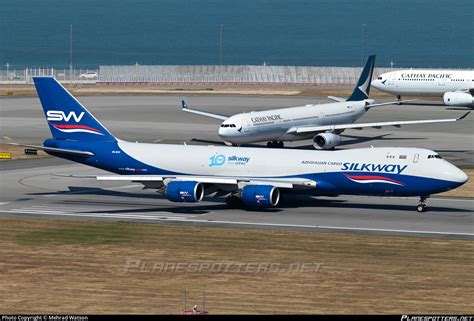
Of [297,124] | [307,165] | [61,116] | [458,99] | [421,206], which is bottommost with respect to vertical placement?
[421,206]

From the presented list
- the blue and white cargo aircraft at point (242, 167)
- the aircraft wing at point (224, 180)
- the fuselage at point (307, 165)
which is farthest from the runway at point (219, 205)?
the fuselage at point (307, 165)

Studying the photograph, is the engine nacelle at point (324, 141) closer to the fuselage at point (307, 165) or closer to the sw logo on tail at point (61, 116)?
the fuselage at point (307, 165)

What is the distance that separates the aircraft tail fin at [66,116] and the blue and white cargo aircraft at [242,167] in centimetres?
6

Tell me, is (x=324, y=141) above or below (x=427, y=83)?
below

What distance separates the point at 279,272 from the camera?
4653 centimetres

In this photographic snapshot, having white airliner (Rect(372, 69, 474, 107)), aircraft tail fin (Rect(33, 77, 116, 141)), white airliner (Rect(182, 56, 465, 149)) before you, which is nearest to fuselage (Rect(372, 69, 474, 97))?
white airliner (Rect(372, 69, 474, 107))

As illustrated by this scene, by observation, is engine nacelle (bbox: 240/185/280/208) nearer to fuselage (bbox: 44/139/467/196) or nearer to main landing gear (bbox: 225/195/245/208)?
fuselage (bbox: 44/139/467/196)

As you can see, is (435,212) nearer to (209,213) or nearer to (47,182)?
(209,213)

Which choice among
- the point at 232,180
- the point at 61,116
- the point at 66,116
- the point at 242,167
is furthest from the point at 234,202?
the point at 61,116

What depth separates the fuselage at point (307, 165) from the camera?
60.7 metres

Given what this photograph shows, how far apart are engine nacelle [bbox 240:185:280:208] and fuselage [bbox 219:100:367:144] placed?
94.2ft

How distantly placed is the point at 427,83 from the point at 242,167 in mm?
95558

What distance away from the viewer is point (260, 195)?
6178cm

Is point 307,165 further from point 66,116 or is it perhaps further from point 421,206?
point 66,116
